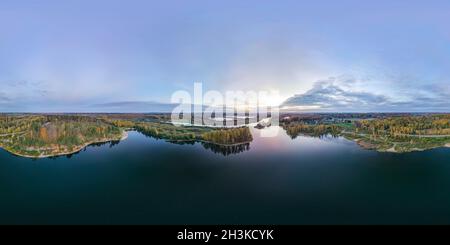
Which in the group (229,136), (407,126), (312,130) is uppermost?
(407,126)

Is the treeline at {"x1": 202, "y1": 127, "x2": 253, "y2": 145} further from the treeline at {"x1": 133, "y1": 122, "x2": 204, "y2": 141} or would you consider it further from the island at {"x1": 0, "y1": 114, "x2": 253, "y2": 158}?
the treeline at {"x1": 133, "y1": 122, "x2": 204, "y2": 141}

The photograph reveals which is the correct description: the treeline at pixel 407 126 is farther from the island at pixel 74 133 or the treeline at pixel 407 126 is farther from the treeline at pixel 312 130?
the island at pixel 74 133

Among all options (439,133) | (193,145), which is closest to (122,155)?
(193,145)

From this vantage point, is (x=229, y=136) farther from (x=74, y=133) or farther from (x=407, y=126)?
(x=407, y=126)

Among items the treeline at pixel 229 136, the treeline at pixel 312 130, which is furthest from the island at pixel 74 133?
the treeline at pixel 312 130

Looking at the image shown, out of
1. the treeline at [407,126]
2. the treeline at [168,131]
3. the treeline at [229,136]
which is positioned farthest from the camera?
the treeline at [407,126]

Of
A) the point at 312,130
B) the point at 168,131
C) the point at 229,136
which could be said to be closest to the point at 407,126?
the point at 312,130
